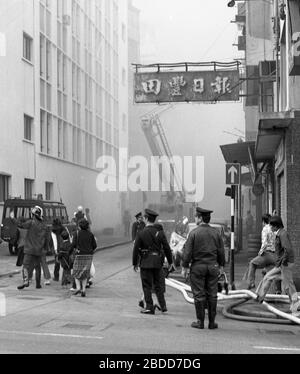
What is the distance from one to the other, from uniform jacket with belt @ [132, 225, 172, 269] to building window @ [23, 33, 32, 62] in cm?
2314

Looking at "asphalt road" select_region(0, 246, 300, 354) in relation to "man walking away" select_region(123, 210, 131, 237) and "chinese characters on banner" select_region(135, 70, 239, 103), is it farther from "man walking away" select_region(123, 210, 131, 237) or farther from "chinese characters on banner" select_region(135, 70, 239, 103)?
"man walking away" select_region(123, 210, 131, 237)

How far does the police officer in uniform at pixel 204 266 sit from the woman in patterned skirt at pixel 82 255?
378 cm

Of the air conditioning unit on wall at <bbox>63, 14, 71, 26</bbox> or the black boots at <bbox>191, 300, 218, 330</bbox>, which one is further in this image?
the air conditioning unit on wall at <bbox>63, 14, 71, 26</bbox>

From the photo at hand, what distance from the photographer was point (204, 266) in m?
8.84

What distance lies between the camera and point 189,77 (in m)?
21.7

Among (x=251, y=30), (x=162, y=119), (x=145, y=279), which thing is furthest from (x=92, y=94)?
(x=145, y=279)

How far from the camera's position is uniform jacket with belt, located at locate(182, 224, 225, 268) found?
889 centimetres

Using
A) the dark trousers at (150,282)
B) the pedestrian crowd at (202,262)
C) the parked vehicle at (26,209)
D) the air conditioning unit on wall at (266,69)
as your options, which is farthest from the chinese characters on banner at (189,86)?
the dark trousers at (150,282)

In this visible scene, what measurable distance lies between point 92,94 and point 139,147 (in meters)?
8.04

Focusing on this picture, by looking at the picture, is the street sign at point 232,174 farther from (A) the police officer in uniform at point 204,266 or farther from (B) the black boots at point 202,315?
(B) the black boots at point 202,315

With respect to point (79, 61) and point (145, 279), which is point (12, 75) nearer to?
point (79, 61)

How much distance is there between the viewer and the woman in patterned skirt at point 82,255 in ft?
40.1

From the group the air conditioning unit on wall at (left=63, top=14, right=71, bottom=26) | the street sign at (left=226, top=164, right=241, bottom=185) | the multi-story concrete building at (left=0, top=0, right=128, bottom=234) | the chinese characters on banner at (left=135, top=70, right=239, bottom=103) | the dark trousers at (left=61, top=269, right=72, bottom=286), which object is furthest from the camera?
the air conditioning unit on wall at (left=63, top=14, right=71, bottom=26)

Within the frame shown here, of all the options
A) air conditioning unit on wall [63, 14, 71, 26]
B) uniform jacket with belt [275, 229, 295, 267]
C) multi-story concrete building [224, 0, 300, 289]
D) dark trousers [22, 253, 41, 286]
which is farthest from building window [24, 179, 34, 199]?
uniform jacket with belt [275, 229, 295, 267]
